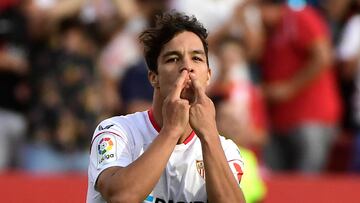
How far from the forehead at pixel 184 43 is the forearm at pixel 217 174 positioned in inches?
17.4

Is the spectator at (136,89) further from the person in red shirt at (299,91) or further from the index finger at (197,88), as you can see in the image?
the index finger at (197,88)

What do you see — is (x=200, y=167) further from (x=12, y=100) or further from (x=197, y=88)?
(x=12, y=100)

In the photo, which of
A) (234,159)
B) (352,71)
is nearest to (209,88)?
(352,71)

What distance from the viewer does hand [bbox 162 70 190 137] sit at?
4.58 meters

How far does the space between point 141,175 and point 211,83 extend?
494 cm

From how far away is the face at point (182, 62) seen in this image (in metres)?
4.69

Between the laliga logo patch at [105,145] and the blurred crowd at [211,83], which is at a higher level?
the blurred crowd at [211,83]

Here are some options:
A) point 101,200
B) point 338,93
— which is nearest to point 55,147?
point 338,93

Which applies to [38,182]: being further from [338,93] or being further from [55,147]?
[338,93]

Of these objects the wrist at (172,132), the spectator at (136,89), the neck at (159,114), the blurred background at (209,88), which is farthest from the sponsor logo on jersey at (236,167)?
the spectator at (136,89)

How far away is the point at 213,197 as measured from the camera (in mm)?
4598

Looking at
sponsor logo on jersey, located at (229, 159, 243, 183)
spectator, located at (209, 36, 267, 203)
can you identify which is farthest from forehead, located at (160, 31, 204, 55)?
spectator, located at (209, 36, 267, 203)

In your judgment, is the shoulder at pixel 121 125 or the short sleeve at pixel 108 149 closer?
the short sleeve at pixel 108 149

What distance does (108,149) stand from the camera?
474cm
